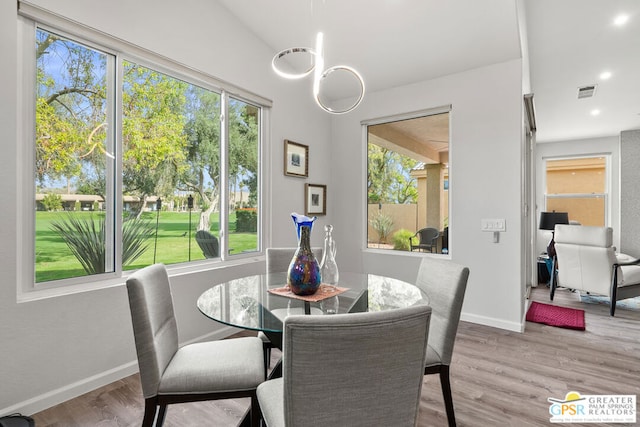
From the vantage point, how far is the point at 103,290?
7.07 feet

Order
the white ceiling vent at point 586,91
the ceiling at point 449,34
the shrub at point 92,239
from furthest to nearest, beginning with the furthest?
the white ceiling vent at point 586,91 < the ceiling at point 449,34 < the shrub at point 92,239

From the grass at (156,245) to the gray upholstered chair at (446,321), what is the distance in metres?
2.01

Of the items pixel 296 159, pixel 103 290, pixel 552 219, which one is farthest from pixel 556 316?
pixel 103 290

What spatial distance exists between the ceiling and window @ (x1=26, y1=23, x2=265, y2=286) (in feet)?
2.67

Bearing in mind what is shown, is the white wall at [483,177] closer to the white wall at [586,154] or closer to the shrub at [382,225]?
the shrub at [382,225]

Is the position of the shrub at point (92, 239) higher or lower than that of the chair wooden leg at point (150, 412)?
higher

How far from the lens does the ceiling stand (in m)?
2.79

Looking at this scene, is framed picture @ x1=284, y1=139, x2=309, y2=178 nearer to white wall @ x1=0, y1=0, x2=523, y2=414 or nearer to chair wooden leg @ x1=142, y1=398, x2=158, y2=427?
white wall @ x1=0, y1=0, x2=523, y2=414

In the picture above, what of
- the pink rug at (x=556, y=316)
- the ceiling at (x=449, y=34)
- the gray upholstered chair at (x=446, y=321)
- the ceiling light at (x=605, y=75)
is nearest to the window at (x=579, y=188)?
the ceiling at (x=449, y=34)

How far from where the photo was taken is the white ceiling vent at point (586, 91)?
435cm

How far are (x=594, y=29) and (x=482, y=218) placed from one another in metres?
2.00

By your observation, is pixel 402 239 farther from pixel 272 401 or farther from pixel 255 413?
pixel 272 401

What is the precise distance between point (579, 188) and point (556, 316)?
4379 millimetres

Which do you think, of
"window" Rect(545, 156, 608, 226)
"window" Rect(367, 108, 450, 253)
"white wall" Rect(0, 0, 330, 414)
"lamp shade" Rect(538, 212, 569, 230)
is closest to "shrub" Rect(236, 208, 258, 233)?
"white wall" Rect(0, 0, 330, 414)
